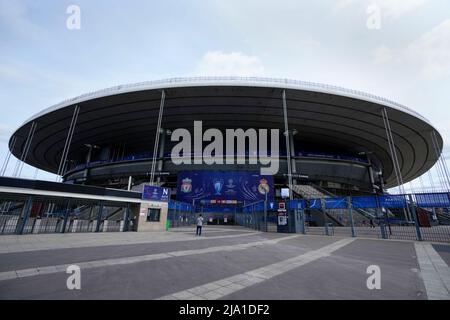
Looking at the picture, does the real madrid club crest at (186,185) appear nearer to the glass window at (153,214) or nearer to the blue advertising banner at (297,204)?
the glass window at (153,214)

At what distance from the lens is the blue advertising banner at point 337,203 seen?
1448cm

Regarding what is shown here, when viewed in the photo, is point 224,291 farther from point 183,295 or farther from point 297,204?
point 297,204

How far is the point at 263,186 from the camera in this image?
33.6 metres

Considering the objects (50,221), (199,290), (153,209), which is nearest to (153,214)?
(153,209)

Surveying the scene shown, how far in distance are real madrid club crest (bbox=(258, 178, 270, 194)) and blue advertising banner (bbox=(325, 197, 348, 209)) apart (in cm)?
1756

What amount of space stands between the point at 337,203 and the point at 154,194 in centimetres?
1649

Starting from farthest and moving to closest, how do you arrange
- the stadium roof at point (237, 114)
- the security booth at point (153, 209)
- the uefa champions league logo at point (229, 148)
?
the uefa champions league logo at point (229, 148) → the stadium roof at point (237, 114) → the security booth at point (153, 209)

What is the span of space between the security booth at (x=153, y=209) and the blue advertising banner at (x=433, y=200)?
65.8 feet

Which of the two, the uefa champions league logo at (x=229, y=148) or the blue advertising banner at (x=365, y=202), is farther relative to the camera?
the uefa champions league logo at (x=229, y=148)

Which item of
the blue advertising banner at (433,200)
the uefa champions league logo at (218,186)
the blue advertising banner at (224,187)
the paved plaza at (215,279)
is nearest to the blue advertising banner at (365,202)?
the blue advertising banner at (433,200)

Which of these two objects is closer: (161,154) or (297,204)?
(297,204)

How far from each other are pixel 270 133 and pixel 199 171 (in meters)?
16.0

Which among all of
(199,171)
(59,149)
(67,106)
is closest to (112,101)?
(67,106)

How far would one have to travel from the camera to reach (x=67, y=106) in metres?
30.5
